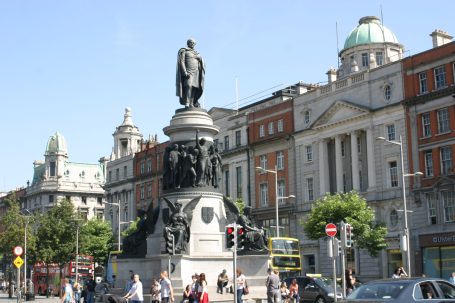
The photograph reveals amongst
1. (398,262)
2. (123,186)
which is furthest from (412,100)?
(123,186)

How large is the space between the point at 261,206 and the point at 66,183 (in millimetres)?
76274

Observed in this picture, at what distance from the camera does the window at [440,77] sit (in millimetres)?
55969

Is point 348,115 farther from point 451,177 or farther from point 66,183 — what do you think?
point 66,183

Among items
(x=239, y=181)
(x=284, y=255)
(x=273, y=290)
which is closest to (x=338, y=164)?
(x=239, y=181)

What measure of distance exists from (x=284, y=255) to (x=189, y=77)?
19509mm

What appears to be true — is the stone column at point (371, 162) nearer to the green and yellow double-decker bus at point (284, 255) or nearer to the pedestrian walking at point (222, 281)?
the green and yellow double-decker bus at point (284, 255)

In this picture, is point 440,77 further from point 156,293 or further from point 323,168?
point 156,293

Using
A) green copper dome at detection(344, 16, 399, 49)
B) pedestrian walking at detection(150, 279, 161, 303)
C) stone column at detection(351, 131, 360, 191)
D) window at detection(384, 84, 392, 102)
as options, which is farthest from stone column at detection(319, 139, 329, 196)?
pedestrian walking at detection(150, 279, 161, 303)

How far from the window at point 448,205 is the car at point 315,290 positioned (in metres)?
21.8

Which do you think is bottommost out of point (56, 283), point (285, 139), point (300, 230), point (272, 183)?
point (56, 283)

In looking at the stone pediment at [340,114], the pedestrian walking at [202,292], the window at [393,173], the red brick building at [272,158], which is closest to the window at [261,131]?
the red brick building at [272,158]

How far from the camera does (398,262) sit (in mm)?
58688

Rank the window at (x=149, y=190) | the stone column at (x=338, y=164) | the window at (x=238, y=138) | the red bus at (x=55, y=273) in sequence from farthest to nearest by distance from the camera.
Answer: the window at (x=149, y=190) < the window at (x=238, y=138) < the red bus at (x=55, y=273) < the stone column at (x=338, y=164)

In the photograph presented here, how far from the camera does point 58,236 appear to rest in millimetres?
70875
